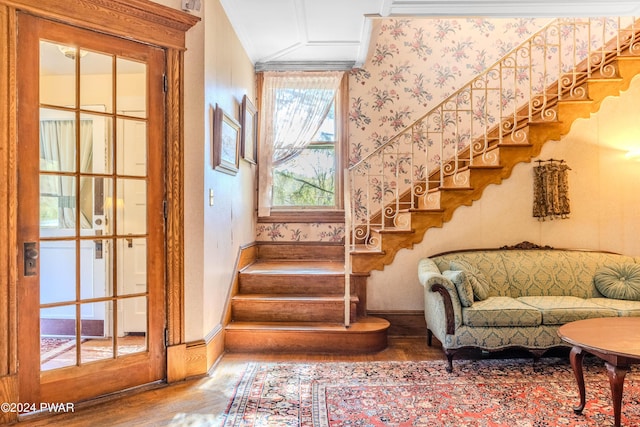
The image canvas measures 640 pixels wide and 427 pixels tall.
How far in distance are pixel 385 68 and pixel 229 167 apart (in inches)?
105

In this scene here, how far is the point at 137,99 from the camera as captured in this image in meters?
2.76

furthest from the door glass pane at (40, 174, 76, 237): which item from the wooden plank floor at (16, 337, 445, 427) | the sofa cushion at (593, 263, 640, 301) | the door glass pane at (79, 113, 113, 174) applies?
the sofa cushion at (593, 263, 640, 301)

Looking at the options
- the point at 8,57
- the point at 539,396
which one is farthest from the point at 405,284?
the point at 8,57

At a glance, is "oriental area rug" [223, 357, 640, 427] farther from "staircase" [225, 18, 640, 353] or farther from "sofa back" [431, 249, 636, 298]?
"sofa back" [431, 249, 636, 298]

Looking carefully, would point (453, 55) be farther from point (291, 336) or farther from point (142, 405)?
point (142, 405)

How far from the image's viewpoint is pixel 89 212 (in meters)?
2.61

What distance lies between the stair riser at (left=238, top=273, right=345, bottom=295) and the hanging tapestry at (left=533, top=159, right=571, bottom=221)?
2.06 m

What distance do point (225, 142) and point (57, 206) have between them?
52.2 inches

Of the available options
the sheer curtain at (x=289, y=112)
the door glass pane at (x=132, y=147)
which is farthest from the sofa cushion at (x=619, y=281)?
the door glass pane at (x=132, y=147)

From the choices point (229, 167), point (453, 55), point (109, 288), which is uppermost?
point (453, 55)

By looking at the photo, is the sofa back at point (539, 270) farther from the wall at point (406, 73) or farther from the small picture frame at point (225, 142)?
the small picture frame at point (225, 142)

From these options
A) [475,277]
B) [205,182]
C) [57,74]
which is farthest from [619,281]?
[57,74]

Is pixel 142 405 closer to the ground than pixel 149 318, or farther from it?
closer to the ground

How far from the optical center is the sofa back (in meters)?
3.70
